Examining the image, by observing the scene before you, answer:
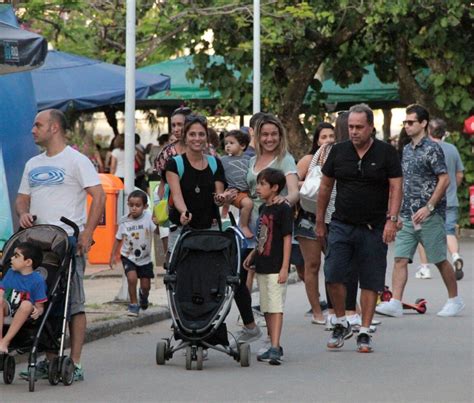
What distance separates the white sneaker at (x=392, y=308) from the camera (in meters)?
14.2

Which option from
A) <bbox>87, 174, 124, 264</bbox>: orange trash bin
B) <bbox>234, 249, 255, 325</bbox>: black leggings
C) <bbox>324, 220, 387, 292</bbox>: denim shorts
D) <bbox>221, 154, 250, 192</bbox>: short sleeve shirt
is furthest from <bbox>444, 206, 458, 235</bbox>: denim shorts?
<bbox>234, 249, 255, 325</bbox>: black leggings

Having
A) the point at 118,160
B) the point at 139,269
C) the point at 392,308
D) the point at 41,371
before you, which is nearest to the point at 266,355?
the point at 41,371

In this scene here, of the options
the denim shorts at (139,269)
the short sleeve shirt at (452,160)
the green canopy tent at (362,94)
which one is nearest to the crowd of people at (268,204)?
the denim shorts at (139,269)

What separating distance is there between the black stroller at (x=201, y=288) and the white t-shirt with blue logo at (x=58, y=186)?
3.44ft

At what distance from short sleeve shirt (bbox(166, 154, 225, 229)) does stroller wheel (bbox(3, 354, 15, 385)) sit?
6.67 ft

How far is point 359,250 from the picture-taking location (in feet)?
37.9

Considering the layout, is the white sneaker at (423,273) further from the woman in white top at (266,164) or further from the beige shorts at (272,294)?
the beige shorts at (272,294)

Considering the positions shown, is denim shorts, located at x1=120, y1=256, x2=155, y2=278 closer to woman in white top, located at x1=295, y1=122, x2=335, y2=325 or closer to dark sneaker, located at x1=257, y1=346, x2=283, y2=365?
woman in white top, located at x1=295, y1=122, x2=335, y2=325

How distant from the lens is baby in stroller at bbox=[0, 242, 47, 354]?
9.23 metres

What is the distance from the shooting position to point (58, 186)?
981 centimetres

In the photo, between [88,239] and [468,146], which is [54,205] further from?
[468,146]

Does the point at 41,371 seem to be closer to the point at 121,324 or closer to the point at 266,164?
the point at 266,164

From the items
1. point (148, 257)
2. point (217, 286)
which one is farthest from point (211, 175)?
point (148, 257)

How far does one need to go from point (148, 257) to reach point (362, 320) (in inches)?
124
